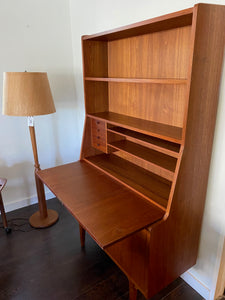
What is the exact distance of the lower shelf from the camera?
4.34ft

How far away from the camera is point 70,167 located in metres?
1.77

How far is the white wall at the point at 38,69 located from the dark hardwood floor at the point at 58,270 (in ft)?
2.07

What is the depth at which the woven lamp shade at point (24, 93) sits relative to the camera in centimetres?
169

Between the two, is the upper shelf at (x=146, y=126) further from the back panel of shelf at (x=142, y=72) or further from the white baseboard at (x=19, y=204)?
the white baseboard at (x=19, y=204)

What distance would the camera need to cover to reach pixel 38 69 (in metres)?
2.30

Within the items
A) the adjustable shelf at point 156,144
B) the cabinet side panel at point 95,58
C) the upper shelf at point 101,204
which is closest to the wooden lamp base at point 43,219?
the upper shelf at point 101,204

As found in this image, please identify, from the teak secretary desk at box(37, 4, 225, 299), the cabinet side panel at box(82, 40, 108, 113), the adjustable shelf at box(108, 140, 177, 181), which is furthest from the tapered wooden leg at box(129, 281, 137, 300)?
the cabinet side panel at box(82, 40, 108, 113)

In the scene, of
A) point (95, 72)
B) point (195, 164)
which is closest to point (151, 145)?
point (195, 164)

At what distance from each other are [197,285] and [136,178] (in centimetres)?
89

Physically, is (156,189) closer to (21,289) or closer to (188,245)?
(188,245)

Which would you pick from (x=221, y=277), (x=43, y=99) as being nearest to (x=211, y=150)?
(x=221, y=277)

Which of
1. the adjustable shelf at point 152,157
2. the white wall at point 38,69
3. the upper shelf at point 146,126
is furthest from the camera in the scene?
the white wall at point 38,69

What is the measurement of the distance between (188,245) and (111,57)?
4.98 ft

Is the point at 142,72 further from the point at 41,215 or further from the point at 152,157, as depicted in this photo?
the point at 41,215
